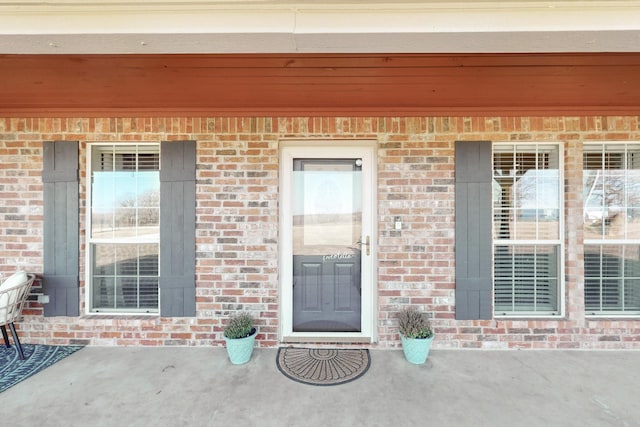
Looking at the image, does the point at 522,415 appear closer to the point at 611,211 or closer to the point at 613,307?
the point at 613,307

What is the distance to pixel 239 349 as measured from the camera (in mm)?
2676

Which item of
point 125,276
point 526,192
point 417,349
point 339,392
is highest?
point 526,192

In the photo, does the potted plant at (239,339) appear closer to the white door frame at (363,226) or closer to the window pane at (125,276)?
the white door frame at (363,226)

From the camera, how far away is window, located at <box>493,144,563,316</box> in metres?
3.02

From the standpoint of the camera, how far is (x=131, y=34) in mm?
1499

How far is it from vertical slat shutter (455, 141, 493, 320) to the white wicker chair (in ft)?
13.3

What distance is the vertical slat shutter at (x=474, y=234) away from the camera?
2.92m

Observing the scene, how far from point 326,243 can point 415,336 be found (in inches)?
47.0

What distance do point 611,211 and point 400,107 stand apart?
2398 mm

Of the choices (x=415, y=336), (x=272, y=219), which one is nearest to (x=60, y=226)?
(x=272, y=219)

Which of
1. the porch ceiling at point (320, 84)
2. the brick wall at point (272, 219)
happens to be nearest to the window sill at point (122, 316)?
the brick wall at point (272, 219)

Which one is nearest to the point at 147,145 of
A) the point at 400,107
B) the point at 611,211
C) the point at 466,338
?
the point at 400,107

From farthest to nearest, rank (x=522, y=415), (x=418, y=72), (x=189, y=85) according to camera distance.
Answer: (x=189, y=85) → (x=418, y=72) → (x=522, y=415)

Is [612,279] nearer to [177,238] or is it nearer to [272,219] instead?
[272,219]
